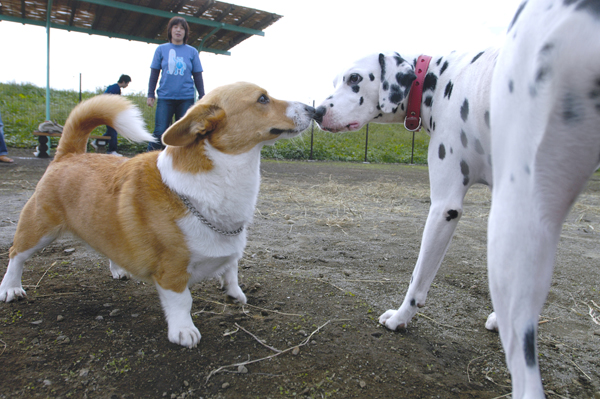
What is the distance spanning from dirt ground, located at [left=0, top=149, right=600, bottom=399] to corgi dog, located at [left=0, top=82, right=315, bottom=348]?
0.17m

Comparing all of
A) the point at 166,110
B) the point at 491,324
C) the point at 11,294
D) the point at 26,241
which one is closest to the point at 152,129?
the point at 166,110

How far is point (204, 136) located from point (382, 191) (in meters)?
5.99

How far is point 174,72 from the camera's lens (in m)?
5.35

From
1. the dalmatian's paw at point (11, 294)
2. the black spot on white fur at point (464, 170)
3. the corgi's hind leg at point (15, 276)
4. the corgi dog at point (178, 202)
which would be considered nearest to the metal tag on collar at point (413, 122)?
the black spot on white fur at point (464, 170)

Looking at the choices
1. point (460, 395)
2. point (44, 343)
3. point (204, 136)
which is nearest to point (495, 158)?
point (460, 395)

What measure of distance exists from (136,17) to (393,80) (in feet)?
32.6

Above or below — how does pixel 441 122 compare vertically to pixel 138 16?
below

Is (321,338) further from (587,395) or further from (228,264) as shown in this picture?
(587,395)

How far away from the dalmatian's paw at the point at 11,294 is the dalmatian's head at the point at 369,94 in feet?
7.85

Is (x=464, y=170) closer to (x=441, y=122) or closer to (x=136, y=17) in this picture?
(x=441, y=122)

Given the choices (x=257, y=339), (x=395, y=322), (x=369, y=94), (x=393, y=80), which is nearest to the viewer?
(x=257, y=339)

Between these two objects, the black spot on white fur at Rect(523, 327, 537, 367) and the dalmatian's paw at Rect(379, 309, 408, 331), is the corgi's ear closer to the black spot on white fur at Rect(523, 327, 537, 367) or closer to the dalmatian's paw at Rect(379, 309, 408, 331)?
the dalmatian's paw at Rect(379, 309, 408, 331)

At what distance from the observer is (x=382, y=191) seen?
7762 mm

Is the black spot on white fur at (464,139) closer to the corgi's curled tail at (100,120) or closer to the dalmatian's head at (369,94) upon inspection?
the dalmatian's head at (369,94)
